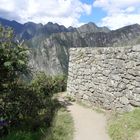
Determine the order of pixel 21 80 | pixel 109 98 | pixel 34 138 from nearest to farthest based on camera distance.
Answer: pixel 34 138
pixel 109 98
pixel 21 80

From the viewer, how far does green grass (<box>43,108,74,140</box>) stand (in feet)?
→ 32.8

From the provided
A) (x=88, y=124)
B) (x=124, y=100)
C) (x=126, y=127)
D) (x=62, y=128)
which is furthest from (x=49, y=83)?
(x=126, y=127)

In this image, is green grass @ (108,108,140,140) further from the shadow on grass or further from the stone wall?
the shadow on grass

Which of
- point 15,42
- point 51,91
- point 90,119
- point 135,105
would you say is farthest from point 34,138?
point 51,91

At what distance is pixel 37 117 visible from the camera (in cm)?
1309

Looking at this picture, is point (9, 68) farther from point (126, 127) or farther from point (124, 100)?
point (126, 127)

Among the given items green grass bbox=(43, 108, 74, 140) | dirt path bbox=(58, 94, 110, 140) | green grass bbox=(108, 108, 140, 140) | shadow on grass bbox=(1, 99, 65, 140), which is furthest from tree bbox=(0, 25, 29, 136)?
green grass bbox=(108, 108, 140, 140)

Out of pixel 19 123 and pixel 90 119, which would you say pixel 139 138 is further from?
pixel 19 123

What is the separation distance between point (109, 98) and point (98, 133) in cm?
309

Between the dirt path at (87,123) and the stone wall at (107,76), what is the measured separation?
767 mm

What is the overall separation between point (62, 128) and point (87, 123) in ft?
4.37

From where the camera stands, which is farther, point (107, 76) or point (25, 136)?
point (107, 76)

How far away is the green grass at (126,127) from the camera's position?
30.3 ft

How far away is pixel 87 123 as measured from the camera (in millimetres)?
11773
